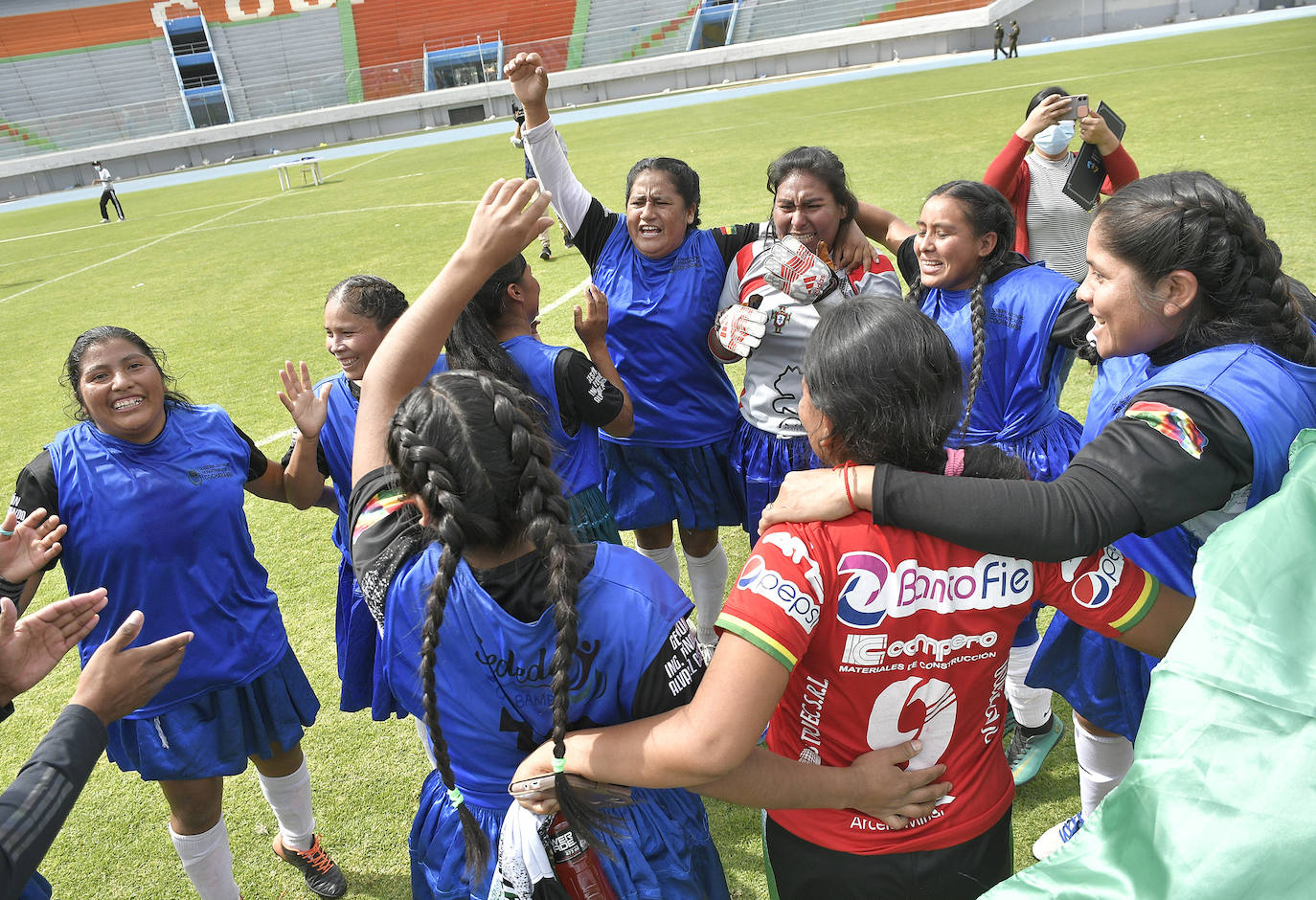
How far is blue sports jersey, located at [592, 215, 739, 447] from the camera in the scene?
3678 mm

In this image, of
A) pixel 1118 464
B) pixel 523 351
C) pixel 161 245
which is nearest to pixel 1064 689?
pixel 1118 464

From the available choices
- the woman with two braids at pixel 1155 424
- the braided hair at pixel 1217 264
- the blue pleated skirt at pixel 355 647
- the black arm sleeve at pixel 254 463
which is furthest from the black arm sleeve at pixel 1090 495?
the black arm sleeve at pixel 254 463

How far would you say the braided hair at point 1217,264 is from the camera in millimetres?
1884

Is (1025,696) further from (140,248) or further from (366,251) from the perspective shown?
(140,248)

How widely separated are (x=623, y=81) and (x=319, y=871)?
3680cm

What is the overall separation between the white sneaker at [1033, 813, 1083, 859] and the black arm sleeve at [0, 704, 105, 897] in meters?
2.56

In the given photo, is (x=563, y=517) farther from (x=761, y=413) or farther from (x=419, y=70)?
(x=419, y=70)

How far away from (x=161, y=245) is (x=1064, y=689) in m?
18.3

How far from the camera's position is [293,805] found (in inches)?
121

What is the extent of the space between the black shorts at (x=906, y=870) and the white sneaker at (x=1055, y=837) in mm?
1087

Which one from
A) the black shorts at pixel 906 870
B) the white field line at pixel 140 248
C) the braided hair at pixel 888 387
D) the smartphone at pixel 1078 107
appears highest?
the smartphone at pixel 1078 107

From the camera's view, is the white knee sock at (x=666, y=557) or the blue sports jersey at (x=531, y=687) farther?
the white knee sock at (x=666, y=557)

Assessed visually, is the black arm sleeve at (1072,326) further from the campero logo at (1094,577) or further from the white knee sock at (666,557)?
the white knee sock at (666,557)

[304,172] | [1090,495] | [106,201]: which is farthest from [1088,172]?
[106,201]
